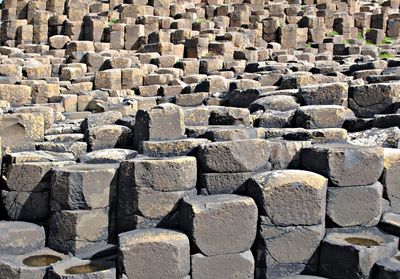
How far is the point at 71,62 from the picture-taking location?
17.8 meters

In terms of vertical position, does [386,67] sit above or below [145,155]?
above

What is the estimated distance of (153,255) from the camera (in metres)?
6.31

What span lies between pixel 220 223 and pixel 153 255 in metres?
0.91

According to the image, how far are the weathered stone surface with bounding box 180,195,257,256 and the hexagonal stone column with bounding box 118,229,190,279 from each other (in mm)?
223

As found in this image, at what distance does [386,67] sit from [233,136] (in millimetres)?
7959

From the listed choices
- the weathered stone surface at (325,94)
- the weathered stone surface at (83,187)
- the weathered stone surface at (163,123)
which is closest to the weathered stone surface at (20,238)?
the weathered stone surface at (83,187)

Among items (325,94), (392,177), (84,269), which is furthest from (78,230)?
(325,94)

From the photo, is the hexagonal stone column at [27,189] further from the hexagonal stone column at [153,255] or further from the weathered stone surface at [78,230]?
the hexagonal stone column at [153,255]

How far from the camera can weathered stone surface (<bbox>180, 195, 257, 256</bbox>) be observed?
Result: 6.57 meters

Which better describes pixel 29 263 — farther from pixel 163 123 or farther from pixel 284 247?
pixel 284 247

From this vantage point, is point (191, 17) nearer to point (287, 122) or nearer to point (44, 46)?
point (44, 46)

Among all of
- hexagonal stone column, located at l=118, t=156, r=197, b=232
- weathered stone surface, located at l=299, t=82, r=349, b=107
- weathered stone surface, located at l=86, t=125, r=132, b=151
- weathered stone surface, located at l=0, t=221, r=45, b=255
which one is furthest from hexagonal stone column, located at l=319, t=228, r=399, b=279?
weathered stone surface, located at l=0, t=221, r=45, b=255

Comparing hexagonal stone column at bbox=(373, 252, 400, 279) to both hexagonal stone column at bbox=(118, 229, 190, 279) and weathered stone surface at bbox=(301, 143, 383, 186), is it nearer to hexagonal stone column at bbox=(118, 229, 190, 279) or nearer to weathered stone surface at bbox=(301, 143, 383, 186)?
weathered stone surface at bbox=(301, 143, 383, 186)

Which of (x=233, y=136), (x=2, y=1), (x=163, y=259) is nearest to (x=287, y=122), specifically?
(x=233, y=136)
